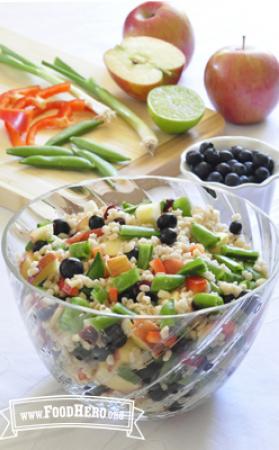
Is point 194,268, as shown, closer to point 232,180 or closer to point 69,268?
point 69,268

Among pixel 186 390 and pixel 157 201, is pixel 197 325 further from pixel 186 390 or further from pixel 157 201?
pixel 157 201

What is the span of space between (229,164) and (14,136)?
0.58 m

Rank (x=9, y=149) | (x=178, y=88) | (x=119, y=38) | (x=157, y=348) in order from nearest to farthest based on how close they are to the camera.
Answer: (x=157, y=348) < (x=9, y=149) < (x=178, y=88) < (x=119, y=38)

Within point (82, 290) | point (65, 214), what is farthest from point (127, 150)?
point (82, 290)

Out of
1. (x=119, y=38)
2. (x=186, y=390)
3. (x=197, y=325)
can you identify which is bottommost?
(x=119, y=38)

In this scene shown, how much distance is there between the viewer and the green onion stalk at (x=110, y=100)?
2221 millimetres

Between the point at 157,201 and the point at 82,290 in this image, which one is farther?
the point at 157,201

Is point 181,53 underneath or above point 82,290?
underneath

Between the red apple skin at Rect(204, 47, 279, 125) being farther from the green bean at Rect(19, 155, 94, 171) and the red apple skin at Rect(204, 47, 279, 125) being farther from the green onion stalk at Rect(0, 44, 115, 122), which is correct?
the green bean at Rect(19, 155, 94, 171)

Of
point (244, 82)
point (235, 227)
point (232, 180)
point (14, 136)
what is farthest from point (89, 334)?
point (244, 82)

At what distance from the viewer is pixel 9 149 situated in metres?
2.14

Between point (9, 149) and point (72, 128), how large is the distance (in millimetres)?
193

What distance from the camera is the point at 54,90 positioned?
244cm

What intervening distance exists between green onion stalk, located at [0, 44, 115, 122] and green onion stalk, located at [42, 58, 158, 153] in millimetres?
18
